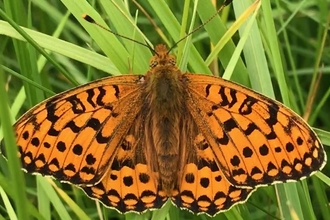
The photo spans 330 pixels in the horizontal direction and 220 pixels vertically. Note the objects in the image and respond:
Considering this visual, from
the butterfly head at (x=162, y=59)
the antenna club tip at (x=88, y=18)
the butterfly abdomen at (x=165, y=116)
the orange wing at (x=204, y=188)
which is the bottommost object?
the orange wing at (x=204, y=188)

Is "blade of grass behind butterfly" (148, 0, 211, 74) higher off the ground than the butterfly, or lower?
higher

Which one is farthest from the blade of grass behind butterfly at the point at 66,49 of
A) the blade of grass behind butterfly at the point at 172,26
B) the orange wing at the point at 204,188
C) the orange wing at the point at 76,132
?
the orange wing at the point at 204,188

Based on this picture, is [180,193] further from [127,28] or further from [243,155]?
[127,28]

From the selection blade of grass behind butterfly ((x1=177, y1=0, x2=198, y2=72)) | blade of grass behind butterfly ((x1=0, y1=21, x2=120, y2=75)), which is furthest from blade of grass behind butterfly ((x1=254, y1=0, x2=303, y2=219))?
blade of grass behind butterfly ((x1=0, y1=21, x2=120, y2=75))

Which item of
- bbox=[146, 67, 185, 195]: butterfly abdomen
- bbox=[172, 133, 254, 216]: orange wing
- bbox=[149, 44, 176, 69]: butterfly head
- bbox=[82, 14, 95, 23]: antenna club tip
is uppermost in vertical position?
bbox=[82, 14, 95, 23]: antenna club tip

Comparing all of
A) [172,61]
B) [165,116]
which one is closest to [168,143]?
[165,116]

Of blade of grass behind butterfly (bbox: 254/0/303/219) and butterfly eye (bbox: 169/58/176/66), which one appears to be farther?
butterfly eye (bbox: 169/58/176/66)

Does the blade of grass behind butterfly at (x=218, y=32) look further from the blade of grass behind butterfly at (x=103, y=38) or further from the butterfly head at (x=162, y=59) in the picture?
the blade of grass behind butterfly at (x=103, y=38)

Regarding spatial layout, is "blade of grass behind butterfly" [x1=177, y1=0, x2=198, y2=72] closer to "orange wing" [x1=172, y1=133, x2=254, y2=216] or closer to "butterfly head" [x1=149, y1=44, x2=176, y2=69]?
"butterfly head" [x1=149, y1=44, x2=176, y2=69]
